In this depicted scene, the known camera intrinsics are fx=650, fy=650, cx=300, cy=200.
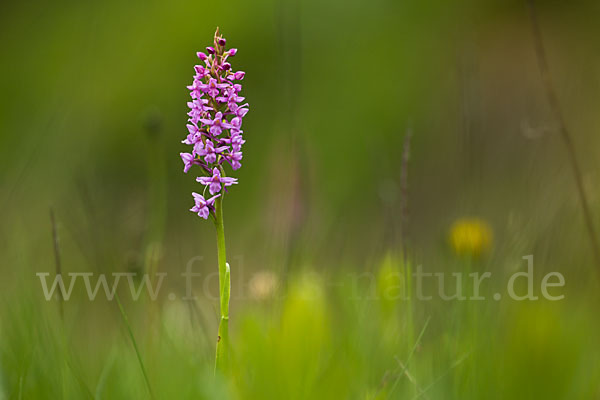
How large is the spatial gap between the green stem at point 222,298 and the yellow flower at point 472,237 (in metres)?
0.60

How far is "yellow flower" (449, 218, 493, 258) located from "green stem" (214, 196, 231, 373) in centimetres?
60

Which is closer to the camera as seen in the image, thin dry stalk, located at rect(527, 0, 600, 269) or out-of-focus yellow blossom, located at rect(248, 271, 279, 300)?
thin dry stalk, located at rect(527, 0, 600, 269)

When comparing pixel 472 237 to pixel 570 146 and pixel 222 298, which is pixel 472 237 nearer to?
pixel 570 146

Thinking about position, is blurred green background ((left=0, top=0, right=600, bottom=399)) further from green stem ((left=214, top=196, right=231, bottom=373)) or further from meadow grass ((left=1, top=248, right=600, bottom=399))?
green stem ((left=214, top=196, right=231, bottom=373))

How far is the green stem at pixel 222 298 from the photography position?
1.06m

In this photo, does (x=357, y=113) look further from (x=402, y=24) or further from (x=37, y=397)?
(x=37, y=397)

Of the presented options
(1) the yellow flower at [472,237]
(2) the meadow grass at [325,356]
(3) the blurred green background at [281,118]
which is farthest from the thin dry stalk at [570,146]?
(3) the blurred green background at [281,118]

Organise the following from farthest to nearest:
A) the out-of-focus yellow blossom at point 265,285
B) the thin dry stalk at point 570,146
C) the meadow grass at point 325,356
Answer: the out-of-focus yellow blossom at point 265,285 → the thin dry stalk at point 570,146 → the meadow grass at point 325,356

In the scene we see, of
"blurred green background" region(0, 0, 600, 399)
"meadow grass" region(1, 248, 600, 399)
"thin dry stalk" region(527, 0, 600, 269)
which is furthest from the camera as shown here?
"blurred green background" region(0, 0, 600, 399)

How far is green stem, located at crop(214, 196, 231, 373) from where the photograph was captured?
1.06 m

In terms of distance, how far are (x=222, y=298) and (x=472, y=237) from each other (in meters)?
0.76

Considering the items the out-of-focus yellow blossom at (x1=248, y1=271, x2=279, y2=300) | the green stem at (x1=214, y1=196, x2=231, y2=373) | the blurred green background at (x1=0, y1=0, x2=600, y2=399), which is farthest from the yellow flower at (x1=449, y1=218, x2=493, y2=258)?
the green stem at (x1=214, y1=196, x2=231, y2=373)

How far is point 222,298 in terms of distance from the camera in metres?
1.11

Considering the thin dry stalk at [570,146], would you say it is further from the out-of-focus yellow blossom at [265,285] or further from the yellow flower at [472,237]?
the out-of-focus yellow blossom at [265,285]
